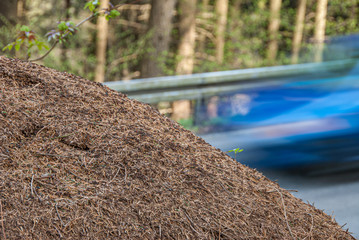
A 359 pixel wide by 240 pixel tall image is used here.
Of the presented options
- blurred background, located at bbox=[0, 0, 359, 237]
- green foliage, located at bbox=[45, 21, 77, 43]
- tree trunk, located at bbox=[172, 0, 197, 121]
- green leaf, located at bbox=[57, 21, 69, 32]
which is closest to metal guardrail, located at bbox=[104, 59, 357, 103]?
blurred background, located at bbox=[0, 0, 359, 237]

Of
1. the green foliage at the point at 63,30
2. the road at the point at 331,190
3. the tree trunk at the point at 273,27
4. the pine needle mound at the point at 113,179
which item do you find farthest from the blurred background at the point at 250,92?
the tree trunk at the point at 273,27

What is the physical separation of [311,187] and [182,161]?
1330 millimetres

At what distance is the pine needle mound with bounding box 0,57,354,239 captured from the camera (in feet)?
7.82

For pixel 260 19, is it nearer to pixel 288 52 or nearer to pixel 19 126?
pixel 288 52

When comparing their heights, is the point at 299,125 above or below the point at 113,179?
above

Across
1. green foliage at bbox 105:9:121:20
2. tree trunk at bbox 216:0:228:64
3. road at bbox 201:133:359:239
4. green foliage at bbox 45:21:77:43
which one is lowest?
road at bbox 201:133:359:239

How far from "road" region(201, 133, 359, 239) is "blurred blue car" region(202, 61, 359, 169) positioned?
0.50 feet

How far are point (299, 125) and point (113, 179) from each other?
8.70ft

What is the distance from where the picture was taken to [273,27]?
16.1 meters

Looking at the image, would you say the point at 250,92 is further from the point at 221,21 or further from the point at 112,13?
the point at 221,21

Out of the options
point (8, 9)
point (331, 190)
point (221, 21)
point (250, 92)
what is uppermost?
point (221, 21)

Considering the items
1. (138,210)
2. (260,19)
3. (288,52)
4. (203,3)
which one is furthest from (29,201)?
(288,52)

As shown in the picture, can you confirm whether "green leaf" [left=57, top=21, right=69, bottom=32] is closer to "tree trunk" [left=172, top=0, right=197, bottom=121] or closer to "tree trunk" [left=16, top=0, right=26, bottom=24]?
"tree trunk" [left=16, top=0, right=26, bottom=24]

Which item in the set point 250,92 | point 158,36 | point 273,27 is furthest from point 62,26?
point 273,27
